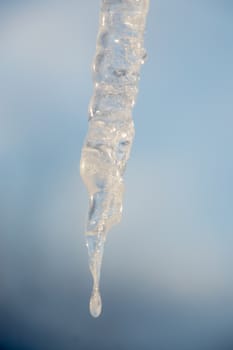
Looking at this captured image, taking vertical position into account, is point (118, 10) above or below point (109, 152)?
above

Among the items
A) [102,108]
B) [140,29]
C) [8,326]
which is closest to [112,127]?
[102,108]

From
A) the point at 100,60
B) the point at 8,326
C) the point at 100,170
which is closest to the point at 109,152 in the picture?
the point at 100,170

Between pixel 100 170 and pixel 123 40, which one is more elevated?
pixel 123 40

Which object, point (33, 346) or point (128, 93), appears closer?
point (128, 93)

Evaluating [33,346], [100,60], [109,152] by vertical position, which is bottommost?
[33,346]

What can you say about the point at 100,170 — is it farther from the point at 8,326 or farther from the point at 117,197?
the point at 8,326

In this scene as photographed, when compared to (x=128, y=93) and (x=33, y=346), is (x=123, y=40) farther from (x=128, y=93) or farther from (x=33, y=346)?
→ (x=33, y=346)
